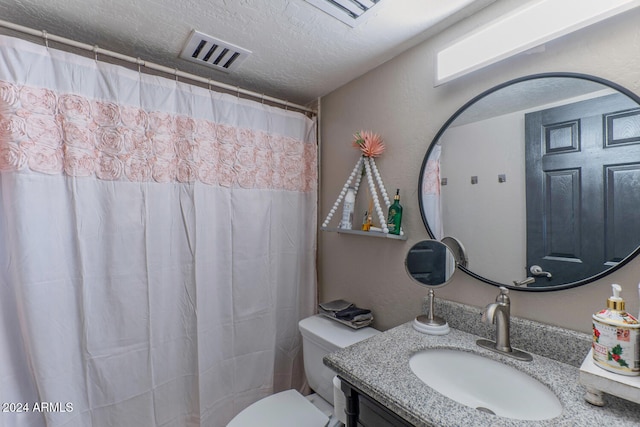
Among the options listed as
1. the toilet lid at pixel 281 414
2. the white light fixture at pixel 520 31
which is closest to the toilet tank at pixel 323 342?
the toilet lid at pixel 281 414

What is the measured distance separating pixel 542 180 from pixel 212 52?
1.49 metres

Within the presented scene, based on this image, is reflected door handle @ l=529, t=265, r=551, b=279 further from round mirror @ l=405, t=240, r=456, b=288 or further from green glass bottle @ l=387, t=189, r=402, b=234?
green glass bottle @ l=387, t=189, r=402, b=234

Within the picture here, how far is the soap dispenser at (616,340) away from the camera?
64cm

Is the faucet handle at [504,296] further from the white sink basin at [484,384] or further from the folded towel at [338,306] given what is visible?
the folded towel at [338,306]

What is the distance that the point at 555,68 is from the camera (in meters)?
0.91

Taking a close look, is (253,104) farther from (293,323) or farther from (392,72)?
(293,323)

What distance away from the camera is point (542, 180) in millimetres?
925

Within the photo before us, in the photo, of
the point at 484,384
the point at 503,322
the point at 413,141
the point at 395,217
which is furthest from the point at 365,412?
the point at 413,141

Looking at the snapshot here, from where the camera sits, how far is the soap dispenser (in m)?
0.64

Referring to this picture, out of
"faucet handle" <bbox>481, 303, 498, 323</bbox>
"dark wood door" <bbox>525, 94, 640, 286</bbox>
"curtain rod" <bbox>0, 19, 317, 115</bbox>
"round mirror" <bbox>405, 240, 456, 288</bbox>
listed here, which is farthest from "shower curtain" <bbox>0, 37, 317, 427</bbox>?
"dark wood door" <bbox>525, 94, 640, 286</bbox>

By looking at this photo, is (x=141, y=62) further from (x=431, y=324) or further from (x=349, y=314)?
(x=431, y=324)

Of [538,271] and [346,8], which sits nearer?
[538,271]

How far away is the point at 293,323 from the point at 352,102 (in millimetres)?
1423

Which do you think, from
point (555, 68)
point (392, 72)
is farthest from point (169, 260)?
point (555, 68)
